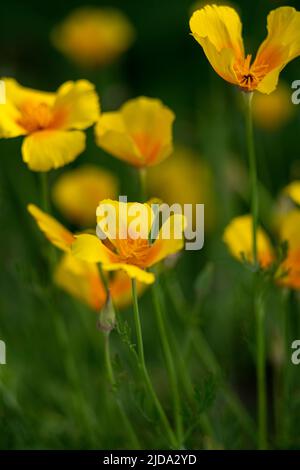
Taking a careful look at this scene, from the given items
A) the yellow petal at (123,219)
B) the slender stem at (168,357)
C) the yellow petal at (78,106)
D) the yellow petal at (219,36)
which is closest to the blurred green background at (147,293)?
the slender stem at (168,357)

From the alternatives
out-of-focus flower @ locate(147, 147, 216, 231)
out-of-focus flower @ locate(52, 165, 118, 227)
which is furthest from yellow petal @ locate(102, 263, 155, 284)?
out-of-focus flower @ locate(147, 147, 216, 231)

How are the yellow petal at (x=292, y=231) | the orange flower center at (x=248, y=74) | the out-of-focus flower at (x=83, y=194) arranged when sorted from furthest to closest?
A: 1. the out-of-focus flower at (x=83, y=194)
2. the yellow petal at (x=292, y=231)
3. the orange flower center at (x=248, y=74)

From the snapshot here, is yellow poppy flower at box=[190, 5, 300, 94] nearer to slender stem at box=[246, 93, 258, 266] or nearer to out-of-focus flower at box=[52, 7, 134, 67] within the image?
slender stem at box=[246, 93, 258, 266]

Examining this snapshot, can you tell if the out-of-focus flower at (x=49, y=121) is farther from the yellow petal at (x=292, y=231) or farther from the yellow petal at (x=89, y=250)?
the yellow petal at (x=292, y=231)

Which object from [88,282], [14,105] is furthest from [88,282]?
[14,105]

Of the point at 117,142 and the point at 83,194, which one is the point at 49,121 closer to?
the point at 117,142

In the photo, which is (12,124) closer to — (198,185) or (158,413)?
(158,413)
